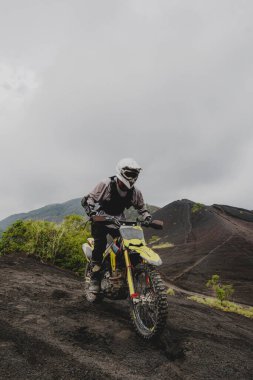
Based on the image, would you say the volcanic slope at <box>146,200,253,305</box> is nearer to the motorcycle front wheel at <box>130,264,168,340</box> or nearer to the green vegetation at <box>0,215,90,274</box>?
the green vegetation at <box>0,215,90,274</box>

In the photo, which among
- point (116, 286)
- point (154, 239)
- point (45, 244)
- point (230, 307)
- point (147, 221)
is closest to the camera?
point (116, 286)

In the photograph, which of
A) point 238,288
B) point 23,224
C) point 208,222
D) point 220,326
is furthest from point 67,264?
point 208,222

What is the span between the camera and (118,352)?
13.6ft

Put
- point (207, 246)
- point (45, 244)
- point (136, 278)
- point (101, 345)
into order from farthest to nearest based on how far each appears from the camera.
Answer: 1. point (207, 246)
2. point (45, 244)
3. point (136, 278)
4. point (101, 345)

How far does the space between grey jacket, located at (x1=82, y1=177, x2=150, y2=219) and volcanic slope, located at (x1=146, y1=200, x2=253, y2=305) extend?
15433 millimetres

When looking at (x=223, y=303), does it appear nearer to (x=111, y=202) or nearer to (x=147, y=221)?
(x=147, y=221)

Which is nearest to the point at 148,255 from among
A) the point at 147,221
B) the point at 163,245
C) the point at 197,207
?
the point at 147,221

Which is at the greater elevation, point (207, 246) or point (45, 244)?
point (45, 244)

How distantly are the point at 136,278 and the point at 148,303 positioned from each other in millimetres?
588

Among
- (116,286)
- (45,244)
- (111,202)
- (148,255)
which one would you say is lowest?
(116,286)

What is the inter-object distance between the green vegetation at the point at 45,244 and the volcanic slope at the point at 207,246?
11.5 m

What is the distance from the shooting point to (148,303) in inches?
189

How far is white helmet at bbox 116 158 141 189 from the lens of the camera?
5555 mm

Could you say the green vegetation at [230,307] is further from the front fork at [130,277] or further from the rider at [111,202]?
the front fork at [130,277]
